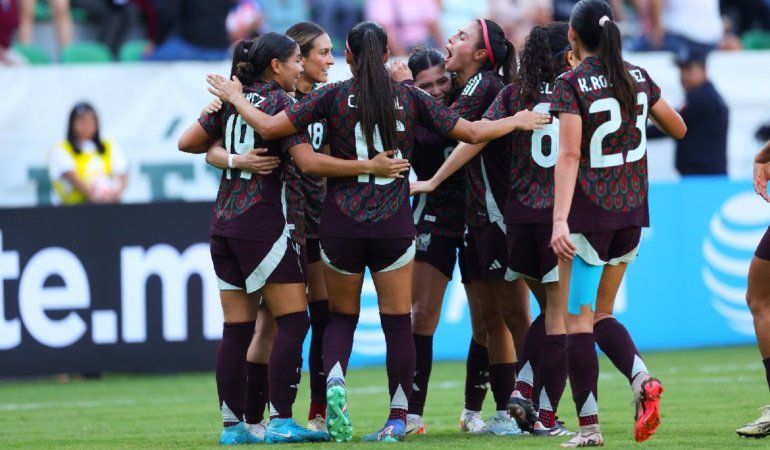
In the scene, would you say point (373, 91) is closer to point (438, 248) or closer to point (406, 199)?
point (406, 199)

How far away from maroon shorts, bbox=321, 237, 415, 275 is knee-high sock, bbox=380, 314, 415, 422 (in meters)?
0.28

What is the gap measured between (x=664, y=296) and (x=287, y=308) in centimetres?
667

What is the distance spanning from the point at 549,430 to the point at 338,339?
1.24 m

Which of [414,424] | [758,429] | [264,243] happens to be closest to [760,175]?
[758,429]

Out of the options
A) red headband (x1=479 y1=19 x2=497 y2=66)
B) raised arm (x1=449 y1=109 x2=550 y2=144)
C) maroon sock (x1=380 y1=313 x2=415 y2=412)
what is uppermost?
red headband (x1=479 y1=19 x2=497 y2=66)

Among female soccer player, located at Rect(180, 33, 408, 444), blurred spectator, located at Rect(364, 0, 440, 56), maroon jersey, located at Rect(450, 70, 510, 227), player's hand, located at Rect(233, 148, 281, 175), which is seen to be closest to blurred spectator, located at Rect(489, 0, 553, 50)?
blurred spectator, located at Rect(364, 0, 440, 56)

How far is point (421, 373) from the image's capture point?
8.05m

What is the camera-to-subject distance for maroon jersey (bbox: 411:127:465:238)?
8102mm

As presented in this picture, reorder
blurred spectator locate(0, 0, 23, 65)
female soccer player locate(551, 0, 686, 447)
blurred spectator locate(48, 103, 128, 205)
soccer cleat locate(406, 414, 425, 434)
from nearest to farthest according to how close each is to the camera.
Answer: female soccer player locate(551, 0, 686, 447) → soccer cleat locate(406, 414, 425, 434) → blurred spectator locate(48, 103, 128, 205) → blurred spectator locate(0, 0, 23, 65)

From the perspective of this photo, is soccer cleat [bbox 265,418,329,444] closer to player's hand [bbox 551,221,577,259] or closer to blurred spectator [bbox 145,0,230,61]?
player's hand [bbox 551,221,577,259]

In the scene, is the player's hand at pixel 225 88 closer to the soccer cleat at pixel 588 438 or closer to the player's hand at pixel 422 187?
the player's hand at pixel 422 187

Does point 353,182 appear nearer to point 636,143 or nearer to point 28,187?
point 636,143

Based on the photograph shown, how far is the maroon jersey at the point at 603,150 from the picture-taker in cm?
651

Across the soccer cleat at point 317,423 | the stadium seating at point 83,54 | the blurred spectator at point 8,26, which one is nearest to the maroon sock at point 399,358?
the soccer cleat at point 317,423
